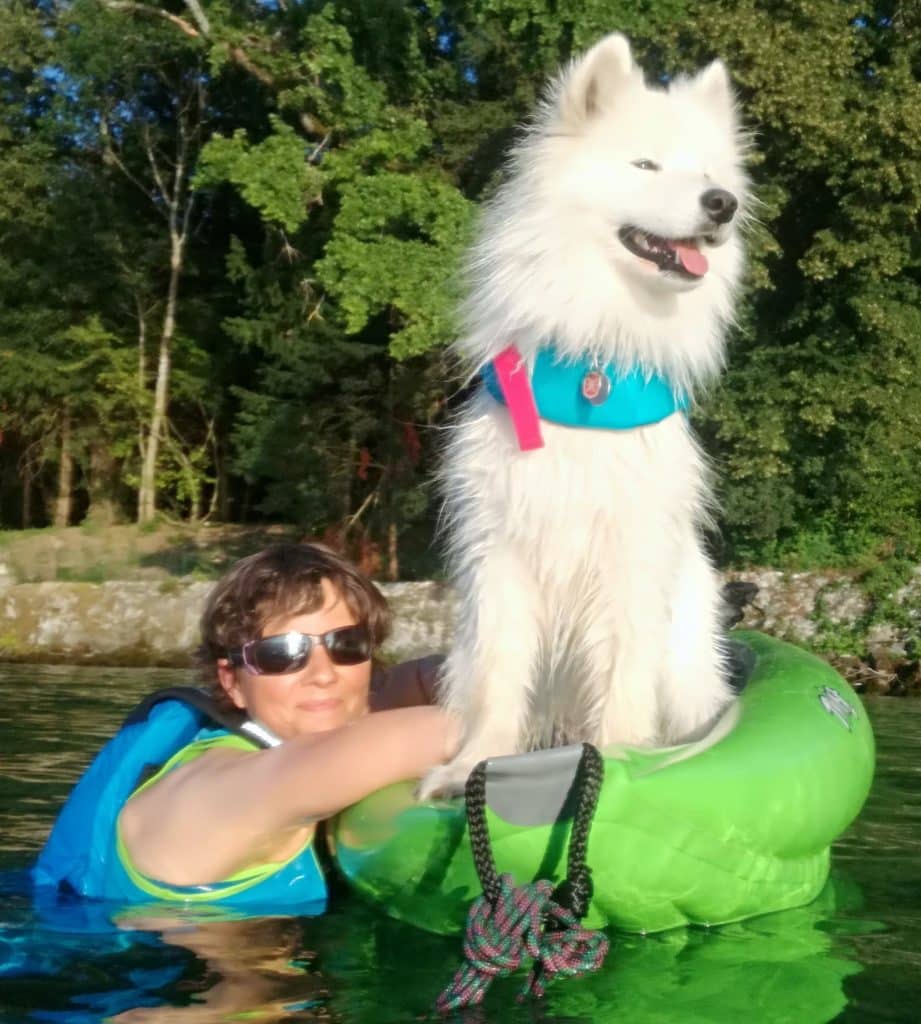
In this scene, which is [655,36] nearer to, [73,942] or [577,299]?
[577,299]

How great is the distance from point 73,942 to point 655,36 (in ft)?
44.9

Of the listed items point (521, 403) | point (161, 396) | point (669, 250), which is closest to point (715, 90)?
point (669, 250)

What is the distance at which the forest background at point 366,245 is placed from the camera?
15.0 meters

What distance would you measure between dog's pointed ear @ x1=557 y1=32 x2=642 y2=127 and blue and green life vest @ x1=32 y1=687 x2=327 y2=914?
200cm

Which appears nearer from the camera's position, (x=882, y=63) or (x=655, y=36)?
(x=655, y=36)

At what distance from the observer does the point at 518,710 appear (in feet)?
12.0

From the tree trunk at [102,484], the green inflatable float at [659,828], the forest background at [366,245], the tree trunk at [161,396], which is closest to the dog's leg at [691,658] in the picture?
the green inflatable float at [659,828]

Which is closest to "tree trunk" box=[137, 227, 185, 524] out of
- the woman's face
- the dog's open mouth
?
the woman's face

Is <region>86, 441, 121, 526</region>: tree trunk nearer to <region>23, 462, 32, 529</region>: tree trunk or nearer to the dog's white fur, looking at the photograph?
<region>23, 462, 32, 529</region>: tree trunk

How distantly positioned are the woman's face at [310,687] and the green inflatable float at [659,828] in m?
0.32

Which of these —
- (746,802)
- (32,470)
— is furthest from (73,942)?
(32,470)

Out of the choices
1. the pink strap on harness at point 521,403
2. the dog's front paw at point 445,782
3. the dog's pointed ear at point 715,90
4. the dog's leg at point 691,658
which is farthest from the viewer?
the dog's pointed ear at point 715,90

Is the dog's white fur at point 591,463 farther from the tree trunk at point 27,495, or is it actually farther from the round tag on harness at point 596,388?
the tree trunk at point 27,495

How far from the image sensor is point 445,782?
3.41 metres
